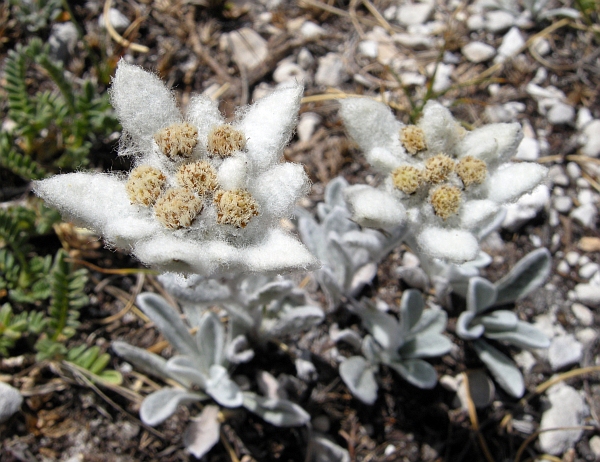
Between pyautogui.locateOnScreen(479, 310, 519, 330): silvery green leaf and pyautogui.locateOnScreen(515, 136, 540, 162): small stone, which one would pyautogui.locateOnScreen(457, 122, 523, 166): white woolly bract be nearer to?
pyautogui.locateOnScreen(479, 310, 519, 330): silvery green leaf

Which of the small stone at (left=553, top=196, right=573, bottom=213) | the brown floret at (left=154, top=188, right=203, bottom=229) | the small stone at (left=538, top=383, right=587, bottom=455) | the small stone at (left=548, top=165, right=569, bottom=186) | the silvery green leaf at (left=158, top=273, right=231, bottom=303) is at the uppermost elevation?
the brown floret at (left=154, top=188, right=203, bottom=229)

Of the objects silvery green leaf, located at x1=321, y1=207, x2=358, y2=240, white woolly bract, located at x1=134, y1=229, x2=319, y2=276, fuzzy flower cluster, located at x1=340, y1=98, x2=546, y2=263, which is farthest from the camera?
silvery green leaf, located at x1=321, y1=207, x2=358, y2=240

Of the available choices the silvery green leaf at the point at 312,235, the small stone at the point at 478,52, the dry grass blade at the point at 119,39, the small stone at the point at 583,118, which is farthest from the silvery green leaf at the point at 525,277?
the dry grass blade at the point at 119,39

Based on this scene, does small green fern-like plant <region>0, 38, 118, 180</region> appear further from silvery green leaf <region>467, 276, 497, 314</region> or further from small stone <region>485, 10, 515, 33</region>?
small stone <region>485, 10, 515, 33</region>

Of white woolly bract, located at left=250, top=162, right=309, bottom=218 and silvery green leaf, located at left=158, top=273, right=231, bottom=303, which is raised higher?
white woolly bract, located at left=250, top=162, right=309, bottom=218

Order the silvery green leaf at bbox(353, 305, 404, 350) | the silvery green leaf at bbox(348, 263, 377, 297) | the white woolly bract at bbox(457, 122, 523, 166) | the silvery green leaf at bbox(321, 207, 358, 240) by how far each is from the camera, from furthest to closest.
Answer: the silvery green leaf at bbox(348, 263, 377, 297), the silvery green leaf at bbox(321, 207, 358, 240), the silvery green leaf at bbox(353, 305, 404, 350), the white woolly bract at bbox(457, 122, 523, 166)

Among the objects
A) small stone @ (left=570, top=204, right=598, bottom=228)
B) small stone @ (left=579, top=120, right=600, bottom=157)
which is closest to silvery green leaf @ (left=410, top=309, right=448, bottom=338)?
small stone @ (left=570, top=204, right=598, bottom=228)

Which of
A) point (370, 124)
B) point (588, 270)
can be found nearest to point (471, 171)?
Answer: point (370, 124)

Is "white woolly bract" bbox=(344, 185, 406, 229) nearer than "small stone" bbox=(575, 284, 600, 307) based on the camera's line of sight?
Yes
